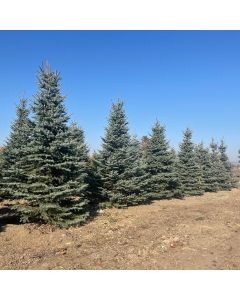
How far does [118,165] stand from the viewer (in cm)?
2034

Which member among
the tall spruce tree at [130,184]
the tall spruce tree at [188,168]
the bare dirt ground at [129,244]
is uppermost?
the tall spruce tree at [188,168]

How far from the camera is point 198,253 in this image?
10.4 metres

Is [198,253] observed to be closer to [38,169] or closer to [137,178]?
[38,169]

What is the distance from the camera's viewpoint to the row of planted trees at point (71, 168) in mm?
14664

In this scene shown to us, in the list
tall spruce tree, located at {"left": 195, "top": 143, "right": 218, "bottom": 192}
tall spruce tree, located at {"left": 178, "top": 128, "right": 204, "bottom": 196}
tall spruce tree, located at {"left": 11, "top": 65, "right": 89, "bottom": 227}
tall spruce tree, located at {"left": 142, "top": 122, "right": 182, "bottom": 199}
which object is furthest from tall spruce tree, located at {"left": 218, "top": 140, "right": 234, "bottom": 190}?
tall spruce tree, located at {"left": 11, "top": 65, "right": 89, "bottom": 227}

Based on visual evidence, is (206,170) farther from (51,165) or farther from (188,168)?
(51,165)

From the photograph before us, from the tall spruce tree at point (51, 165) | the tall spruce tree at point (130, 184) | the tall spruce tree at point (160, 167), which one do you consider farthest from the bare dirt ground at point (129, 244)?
the tall spruce tree at point (160, 167)

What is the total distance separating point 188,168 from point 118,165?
13.7 m

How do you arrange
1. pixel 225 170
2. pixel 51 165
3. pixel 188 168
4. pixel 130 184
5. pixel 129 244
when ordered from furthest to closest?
1. pixel 225 170
2. pixel 188 168
3. pixel 130 184
4. pixel 51 165
5. pixel 129 244

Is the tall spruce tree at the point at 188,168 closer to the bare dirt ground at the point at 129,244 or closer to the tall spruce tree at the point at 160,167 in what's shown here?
the tall spruce tree at the point at 160,167

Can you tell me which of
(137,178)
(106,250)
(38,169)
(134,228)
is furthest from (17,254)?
(137,178)

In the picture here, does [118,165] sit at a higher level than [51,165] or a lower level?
higher

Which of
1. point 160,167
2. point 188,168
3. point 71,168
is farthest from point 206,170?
point 71,168

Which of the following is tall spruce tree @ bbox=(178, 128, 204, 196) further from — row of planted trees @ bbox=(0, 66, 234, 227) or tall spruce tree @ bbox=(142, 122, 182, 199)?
tall spruce tree @ bbox=(142, 122, 182, 199)
